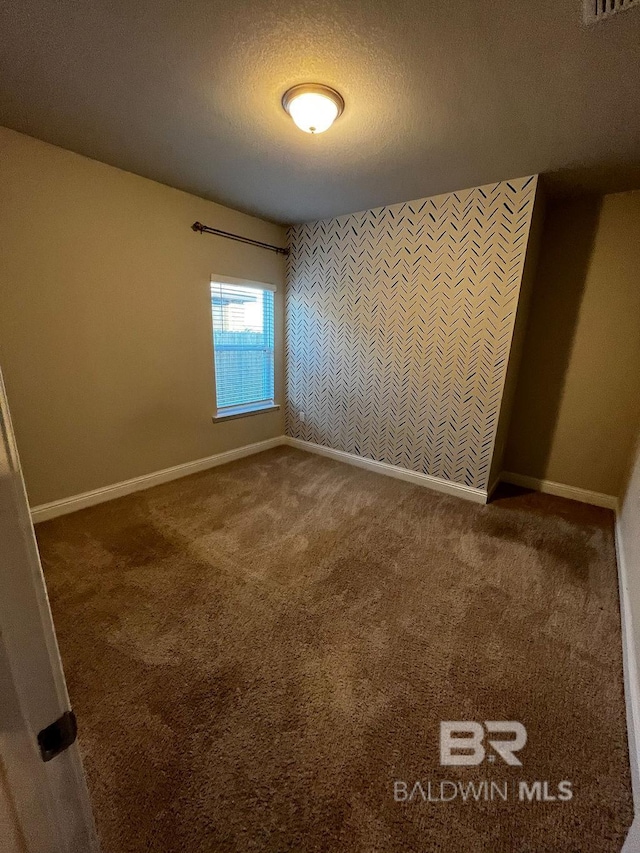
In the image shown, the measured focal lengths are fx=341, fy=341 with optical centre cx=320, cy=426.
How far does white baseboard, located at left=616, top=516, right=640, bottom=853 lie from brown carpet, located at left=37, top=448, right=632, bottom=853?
0.14 feet

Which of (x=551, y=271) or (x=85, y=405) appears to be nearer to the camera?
(x=85, y=405)

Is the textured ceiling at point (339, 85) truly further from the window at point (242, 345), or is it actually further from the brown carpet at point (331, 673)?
the brown carpet at point (331, 673)

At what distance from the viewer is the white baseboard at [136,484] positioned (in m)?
2.46

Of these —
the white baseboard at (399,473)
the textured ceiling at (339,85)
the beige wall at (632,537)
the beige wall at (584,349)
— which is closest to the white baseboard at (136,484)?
the white baseboard at (399,473)

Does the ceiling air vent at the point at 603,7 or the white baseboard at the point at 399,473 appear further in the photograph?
the white baseboard at the point at 399,473

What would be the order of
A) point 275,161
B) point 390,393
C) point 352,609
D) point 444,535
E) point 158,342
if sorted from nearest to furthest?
point 352,609
point 275,161
point 444,535
point 158,342
point 390,393

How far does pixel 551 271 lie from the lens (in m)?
2.93

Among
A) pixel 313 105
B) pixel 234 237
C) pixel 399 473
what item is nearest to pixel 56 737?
pixel 313 105

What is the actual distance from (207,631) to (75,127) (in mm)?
2826

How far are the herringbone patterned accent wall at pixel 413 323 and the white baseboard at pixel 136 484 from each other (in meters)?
0.93

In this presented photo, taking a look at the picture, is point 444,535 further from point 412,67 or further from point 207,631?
point 412,67

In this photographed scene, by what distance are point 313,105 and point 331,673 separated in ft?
8.38

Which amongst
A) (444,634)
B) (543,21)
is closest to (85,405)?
(444,634)

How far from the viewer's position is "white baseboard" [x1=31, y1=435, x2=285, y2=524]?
2465mm
